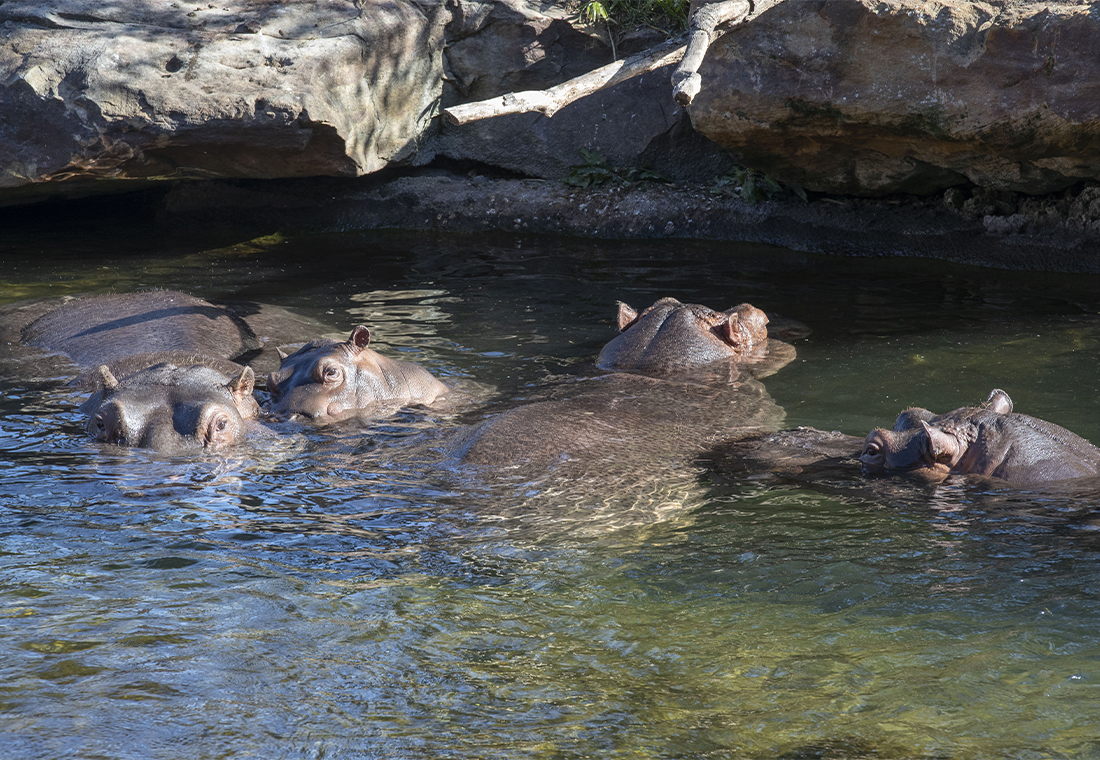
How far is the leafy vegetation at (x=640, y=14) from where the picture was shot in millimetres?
13070

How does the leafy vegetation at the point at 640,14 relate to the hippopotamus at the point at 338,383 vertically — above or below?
above

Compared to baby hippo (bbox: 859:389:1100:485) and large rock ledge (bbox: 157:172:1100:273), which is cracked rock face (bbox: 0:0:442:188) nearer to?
large rock ledge (bbox: 157:172:1100:273)

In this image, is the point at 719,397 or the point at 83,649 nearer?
the point at 83,649

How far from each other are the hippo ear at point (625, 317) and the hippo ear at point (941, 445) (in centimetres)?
298

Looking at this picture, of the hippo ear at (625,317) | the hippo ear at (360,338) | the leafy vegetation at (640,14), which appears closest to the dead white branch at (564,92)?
the leafy vegetation at (640,14)

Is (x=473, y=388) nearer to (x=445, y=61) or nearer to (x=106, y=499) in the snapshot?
(x=106, y=499)

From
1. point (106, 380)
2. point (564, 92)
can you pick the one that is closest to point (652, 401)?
point (106, 380)

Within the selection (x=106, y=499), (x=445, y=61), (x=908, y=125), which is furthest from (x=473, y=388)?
(x=445, y=61)

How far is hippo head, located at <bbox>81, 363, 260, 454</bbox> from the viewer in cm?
574

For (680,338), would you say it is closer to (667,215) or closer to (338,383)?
(338,383)

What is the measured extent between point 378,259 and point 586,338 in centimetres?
380

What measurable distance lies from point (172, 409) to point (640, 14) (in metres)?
9.26

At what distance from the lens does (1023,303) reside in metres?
8.67

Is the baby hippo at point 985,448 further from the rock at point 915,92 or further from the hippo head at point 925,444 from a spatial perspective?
the rock at point 915,92
